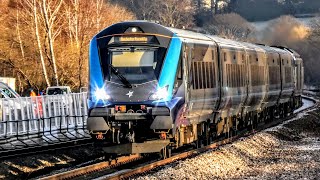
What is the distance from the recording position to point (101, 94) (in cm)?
1412

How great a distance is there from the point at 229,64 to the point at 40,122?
6630mm

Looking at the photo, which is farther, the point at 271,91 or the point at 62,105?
the point at 271,91

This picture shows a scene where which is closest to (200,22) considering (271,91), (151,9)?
(151,9)

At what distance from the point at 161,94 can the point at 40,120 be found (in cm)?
711

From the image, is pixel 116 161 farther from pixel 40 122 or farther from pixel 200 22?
pixel 200 22

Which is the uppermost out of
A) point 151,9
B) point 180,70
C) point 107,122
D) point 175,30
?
point 151,9

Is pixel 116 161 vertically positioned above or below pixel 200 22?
below

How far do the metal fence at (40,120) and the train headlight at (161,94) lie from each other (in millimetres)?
5687

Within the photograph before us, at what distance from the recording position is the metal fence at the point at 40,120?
18078 millimetres

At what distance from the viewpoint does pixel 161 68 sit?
1402 cm

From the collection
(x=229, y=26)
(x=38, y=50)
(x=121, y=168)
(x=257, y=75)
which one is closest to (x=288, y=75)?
(x=257, y=75)

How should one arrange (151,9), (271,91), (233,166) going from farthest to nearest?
1. (151,9)
2. (271,91)
3. (233,166)

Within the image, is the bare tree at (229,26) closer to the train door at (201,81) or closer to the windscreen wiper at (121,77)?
the train door at (201,81)

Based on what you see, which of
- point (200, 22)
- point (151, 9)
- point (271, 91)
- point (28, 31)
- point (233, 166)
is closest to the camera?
point (233, 166)
